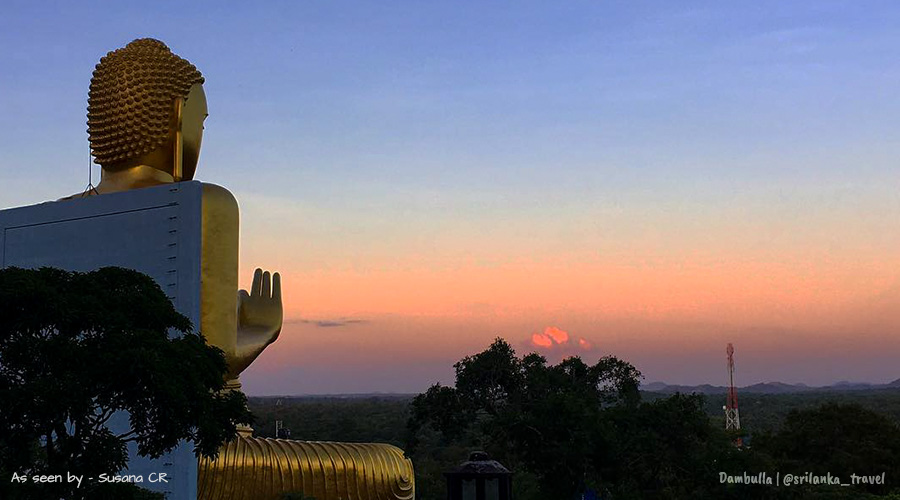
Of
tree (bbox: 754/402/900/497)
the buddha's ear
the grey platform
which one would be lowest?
tree (bbox: 754/402/900/497)

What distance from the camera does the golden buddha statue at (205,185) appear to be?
46.7 ft

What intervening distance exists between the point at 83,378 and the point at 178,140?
697 centimetres

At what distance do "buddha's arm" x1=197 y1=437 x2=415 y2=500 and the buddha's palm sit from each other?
121cm

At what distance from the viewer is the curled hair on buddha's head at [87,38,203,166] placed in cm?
1513

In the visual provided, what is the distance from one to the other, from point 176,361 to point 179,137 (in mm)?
6738

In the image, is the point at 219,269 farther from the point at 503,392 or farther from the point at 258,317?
the point at 503,392

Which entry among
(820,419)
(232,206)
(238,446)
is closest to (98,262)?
(232,206)

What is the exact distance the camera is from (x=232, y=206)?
1405 centimetres

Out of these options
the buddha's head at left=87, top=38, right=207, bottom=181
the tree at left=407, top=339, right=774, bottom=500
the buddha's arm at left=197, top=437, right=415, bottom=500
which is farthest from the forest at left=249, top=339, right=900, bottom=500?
the buddha's head at left=87, top=38, right=207, bottom=181

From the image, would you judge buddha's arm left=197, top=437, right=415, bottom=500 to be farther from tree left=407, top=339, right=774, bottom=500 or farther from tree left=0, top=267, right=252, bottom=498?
tree left=407, top=339, right=774, bottom=500

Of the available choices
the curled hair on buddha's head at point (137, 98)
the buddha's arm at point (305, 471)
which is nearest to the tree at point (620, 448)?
the buddha's arm at point (305, 471)

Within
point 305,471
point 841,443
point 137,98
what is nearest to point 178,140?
point 137,98

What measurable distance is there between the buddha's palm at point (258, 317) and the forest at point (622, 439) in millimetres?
3028

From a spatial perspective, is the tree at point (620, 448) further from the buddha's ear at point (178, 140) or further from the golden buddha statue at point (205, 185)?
the buddha's ear at point (178, 140)
